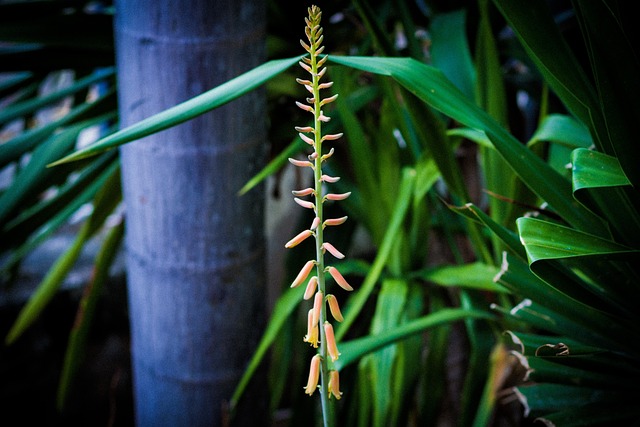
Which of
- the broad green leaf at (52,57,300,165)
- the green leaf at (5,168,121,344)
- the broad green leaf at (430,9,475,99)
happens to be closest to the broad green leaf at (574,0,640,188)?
the broad green leaf at (52,57,300,165)

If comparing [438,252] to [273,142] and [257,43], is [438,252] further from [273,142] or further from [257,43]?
[257,43]

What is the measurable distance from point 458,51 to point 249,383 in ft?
1.59

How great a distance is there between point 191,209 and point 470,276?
0.32 m

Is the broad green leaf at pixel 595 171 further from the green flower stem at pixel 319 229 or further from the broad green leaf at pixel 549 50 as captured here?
the green flower stem at pixel 319 229

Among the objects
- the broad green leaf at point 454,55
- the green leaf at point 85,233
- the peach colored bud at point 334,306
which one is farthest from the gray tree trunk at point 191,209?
the peach colored bud at point 334,306

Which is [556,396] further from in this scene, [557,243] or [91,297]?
[91,297]

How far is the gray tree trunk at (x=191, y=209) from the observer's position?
2.33ft

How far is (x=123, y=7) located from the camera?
2.34ft

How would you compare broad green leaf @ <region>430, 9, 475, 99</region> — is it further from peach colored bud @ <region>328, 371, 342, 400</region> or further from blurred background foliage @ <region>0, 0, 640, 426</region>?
peach colored bud @ <region>328, 371, 342, 400</region>

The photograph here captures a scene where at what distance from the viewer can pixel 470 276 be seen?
0.84 m

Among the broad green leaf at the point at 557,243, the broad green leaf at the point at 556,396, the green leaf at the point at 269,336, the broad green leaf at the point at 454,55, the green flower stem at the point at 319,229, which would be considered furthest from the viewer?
the broad green leaf at the point at 454,55

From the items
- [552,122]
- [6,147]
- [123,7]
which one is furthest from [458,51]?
[6,147]

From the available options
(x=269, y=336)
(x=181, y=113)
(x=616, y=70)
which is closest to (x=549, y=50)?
(x=616, y=70)

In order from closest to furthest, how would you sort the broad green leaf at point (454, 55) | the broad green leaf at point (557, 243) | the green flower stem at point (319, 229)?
the green flower stem at point (319, 229)
the broad green leaf at point (557, 243)
the broad green leaf at point (454, 55)
